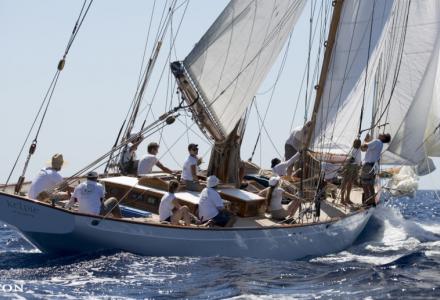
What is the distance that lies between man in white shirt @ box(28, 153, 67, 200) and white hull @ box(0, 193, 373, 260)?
2.53 ft

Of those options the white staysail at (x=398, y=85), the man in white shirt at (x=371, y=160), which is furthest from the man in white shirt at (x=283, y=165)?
the white staysail at (x=398, y=85)

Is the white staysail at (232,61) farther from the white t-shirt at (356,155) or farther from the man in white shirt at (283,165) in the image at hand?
the white t-shirt at (356,155)

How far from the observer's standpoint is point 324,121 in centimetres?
2469

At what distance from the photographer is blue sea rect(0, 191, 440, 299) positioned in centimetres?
1396

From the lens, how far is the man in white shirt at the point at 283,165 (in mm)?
22188

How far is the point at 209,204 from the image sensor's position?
17.6m

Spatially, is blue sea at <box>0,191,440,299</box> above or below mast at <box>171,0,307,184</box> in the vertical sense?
below

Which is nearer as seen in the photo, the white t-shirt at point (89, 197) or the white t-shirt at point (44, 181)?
the white t-shirt at point (89, 197)

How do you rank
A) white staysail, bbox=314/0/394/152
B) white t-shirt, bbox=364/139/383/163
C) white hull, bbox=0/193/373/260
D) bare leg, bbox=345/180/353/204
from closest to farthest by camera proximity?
white hull, bbox=0/193/373/260
white t-shirt, bbox=364/139/383/163
bare leg, bbox=345/180/353/204
white staysail, bbox=314/0/394/152

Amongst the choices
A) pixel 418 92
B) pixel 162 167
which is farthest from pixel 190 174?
pixel 418 92

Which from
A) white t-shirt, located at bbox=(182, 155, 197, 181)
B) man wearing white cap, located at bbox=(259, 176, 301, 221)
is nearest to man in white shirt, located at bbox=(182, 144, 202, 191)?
white t-shirt, located at bbox=(182, 155, 197, 181)

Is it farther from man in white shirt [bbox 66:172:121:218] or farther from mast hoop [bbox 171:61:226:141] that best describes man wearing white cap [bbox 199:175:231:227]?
mast hoop [bbox 171:61:226:141]

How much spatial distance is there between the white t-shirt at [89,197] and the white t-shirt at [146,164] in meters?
3.71

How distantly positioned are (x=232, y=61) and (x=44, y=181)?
14.5ft
